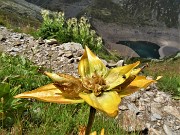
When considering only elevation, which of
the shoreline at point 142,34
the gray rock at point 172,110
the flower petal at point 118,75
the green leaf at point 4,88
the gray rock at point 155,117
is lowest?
the shoreline at point 142,34

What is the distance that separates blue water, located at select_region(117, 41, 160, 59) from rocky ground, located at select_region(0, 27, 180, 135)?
377 feet

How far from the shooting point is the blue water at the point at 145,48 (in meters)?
132

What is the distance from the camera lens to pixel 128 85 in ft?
4.02

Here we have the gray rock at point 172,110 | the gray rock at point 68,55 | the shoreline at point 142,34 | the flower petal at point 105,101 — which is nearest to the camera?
the flower petal at point 105,101

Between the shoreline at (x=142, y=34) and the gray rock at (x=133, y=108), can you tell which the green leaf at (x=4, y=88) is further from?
the shoreline at (x=142, y=34)

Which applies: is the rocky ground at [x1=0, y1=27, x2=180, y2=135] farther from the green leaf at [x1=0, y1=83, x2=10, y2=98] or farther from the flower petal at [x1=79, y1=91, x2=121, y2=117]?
the flower petal at [x1=79, y1=91, x2=121, y2=117]

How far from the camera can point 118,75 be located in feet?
4.23

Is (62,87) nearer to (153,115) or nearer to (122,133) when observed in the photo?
(122,133)

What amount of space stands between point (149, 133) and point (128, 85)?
21.0 feet

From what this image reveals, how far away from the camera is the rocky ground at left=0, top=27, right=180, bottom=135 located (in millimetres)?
7632

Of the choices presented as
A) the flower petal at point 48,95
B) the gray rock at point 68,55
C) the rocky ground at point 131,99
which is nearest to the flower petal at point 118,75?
the flower petal at point 48,95

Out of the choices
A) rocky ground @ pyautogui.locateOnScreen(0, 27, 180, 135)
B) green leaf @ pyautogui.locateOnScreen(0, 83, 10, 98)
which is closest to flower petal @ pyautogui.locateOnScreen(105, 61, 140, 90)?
green leaf @ pyautogui.locateOnScreen(0, 83, 10, 98)

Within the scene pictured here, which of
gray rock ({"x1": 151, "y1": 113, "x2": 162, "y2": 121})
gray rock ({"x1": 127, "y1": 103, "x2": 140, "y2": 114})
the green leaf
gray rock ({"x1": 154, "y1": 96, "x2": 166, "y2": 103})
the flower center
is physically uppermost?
the flower center

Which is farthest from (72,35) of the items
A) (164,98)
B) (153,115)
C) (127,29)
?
(127,29)
